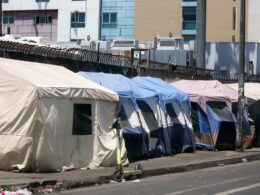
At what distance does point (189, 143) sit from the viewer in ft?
73.9

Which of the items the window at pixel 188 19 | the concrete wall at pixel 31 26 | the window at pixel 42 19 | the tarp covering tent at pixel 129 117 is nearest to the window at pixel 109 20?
the concrete wall at pixel 31 26

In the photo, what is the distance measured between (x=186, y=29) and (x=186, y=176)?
190 ft

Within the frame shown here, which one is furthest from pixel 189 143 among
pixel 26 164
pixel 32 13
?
pixel 32 13

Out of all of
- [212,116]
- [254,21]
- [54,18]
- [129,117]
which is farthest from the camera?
[54,18]

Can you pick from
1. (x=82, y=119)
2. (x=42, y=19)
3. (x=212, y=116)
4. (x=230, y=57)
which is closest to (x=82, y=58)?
(x=82, y=119)

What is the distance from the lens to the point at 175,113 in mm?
21781

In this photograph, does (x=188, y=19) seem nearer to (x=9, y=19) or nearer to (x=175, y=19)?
(x=175, y=19)

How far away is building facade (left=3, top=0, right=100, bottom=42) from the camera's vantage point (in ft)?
243

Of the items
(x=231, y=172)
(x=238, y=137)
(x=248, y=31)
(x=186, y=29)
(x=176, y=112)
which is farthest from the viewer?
(x=186, y=29)

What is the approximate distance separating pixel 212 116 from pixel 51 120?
10046mm

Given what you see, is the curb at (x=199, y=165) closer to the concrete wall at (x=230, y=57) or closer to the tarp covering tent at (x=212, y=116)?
the tarp covering tent at (x=212, y=116)

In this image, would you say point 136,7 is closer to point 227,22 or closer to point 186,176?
point 227,22

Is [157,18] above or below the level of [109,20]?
above

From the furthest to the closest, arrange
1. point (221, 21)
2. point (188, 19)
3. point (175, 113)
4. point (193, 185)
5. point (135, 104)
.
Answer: point (188, 19), point (221, 21), point (175, 113), point (135, 104), point (193, 185)
